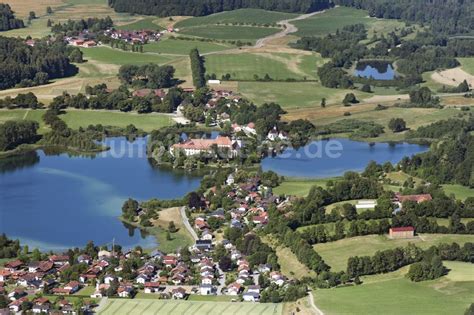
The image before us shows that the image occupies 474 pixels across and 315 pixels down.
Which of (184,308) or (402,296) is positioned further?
(402,296)

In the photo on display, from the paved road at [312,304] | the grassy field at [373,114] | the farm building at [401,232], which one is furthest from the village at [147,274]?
the grassy field at [373,114]

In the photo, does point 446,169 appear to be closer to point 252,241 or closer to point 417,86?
point 252,241

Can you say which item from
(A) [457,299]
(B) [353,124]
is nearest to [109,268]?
(A) [457,299]

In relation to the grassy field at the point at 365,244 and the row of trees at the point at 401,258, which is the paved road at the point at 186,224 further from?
the row of trees at the point at 401,258

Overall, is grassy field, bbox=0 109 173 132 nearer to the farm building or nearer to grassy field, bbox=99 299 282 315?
the farm building

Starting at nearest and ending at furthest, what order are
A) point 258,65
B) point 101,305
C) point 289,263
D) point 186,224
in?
1. point 101,305
2. point 289,263
3. point 186,224
4. point 258,65

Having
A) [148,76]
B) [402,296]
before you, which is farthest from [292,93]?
[402,296]

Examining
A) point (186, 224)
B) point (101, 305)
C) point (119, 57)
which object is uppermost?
point (119, 57)

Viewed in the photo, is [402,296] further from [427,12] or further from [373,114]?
[427,12]
